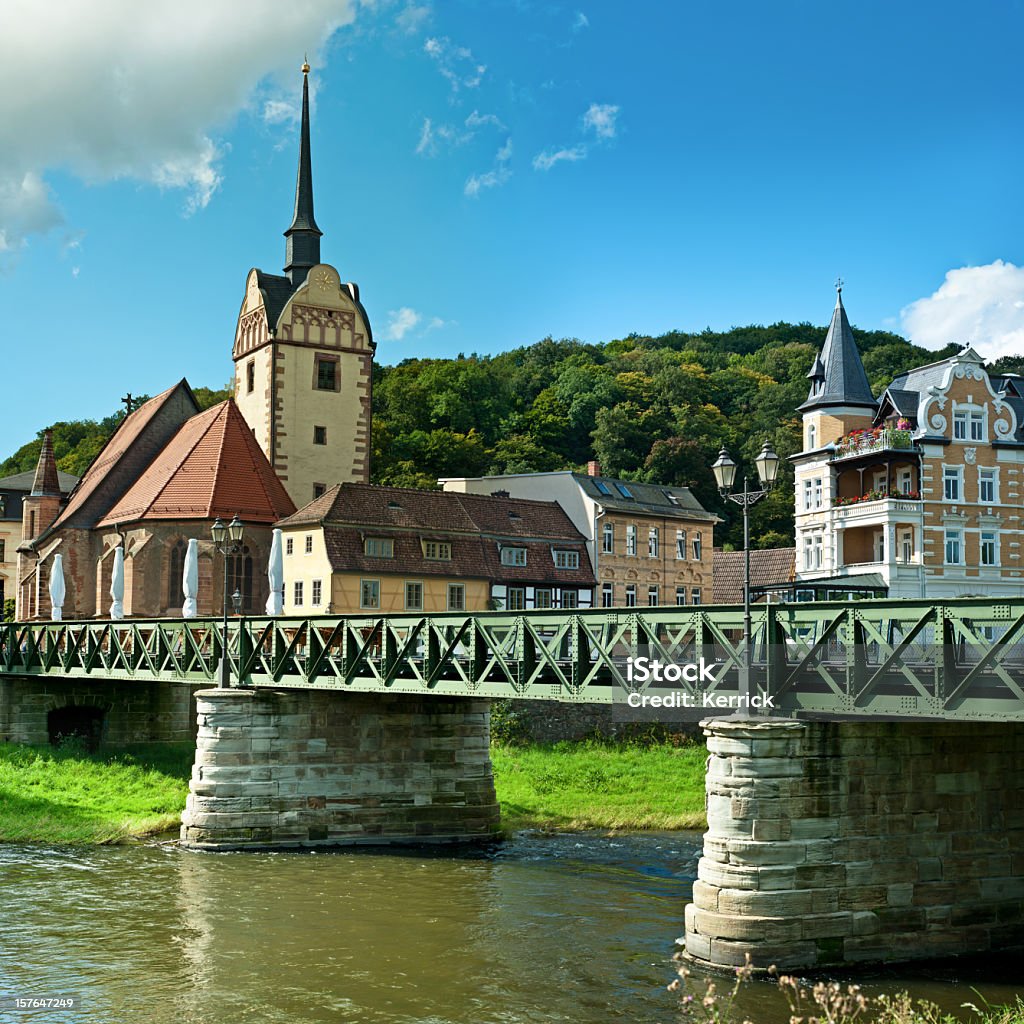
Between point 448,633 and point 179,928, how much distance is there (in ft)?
23.5

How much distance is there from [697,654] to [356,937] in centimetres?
749

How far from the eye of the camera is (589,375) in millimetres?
103000

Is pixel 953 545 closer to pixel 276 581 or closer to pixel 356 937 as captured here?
pixel 276 581

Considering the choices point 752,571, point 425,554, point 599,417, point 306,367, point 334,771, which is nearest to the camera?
point 334,771

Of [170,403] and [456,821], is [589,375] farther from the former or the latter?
[456,821]

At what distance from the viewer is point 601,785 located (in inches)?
1602

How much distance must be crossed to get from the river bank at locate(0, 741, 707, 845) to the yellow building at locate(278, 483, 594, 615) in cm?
841

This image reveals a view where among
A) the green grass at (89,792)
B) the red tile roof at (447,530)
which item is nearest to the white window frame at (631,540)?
the red tile roof at (447,530)

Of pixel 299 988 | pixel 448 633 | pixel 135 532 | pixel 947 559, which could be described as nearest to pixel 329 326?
pixel 135 532

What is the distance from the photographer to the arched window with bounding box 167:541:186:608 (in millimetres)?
53656

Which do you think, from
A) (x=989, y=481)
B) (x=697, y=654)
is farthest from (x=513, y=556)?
(x=697, y=654)

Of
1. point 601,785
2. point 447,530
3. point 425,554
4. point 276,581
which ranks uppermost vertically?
point 447,530

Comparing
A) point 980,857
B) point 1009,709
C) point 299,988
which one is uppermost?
point 1009,709

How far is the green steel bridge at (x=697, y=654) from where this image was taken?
1703 cm
